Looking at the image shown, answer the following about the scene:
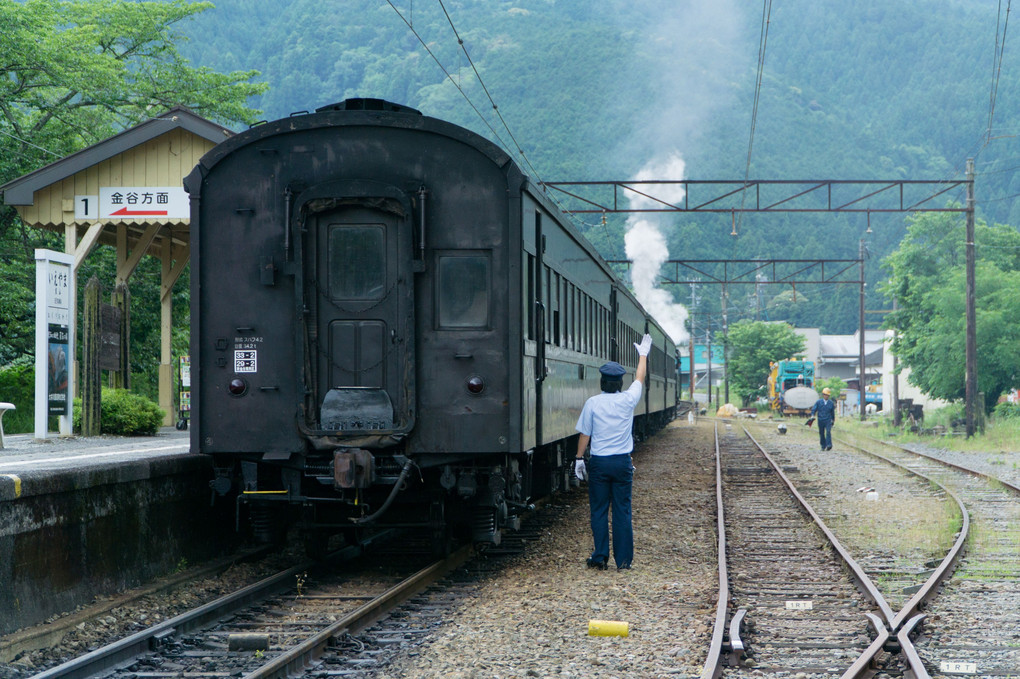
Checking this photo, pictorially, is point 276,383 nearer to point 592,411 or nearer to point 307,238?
point 307,238

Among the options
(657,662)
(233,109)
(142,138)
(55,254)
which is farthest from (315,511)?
(233,109)

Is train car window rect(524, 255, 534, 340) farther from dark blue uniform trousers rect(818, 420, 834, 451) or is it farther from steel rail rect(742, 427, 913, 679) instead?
dark blue uniform trousers rect(818, 420, 834, 451)

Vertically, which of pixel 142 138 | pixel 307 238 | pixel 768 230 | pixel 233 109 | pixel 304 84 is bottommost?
pixel 307 238

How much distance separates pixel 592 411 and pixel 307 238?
2.78 m

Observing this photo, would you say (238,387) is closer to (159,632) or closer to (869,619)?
(159,632)

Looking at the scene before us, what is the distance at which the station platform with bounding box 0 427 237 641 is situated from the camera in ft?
22.2

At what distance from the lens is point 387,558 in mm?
10312

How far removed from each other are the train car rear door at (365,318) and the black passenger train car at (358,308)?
11 mm

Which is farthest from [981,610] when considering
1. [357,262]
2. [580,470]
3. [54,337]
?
[54,337]

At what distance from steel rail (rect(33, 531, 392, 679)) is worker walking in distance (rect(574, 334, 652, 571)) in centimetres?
248

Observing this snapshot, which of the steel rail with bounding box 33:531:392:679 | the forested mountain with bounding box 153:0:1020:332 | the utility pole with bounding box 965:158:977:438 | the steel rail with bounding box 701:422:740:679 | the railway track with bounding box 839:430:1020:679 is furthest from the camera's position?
the forested mountain with bounding box 153:0:1020:332

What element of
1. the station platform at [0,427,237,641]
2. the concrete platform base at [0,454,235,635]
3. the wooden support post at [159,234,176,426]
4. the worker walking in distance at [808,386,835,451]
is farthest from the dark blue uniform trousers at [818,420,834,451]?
the concrete platform base at [0,454,235,635]

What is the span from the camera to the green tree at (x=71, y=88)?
24.5 m

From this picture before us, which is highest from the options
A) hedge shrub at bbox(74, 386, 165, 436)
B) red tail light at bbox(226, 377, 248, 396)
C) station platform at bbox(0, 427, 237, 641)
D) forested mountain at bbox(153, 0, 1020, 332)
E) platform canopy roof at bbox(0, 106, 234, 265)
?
forested mountain at bbox(153, 0, 1020, 332)
